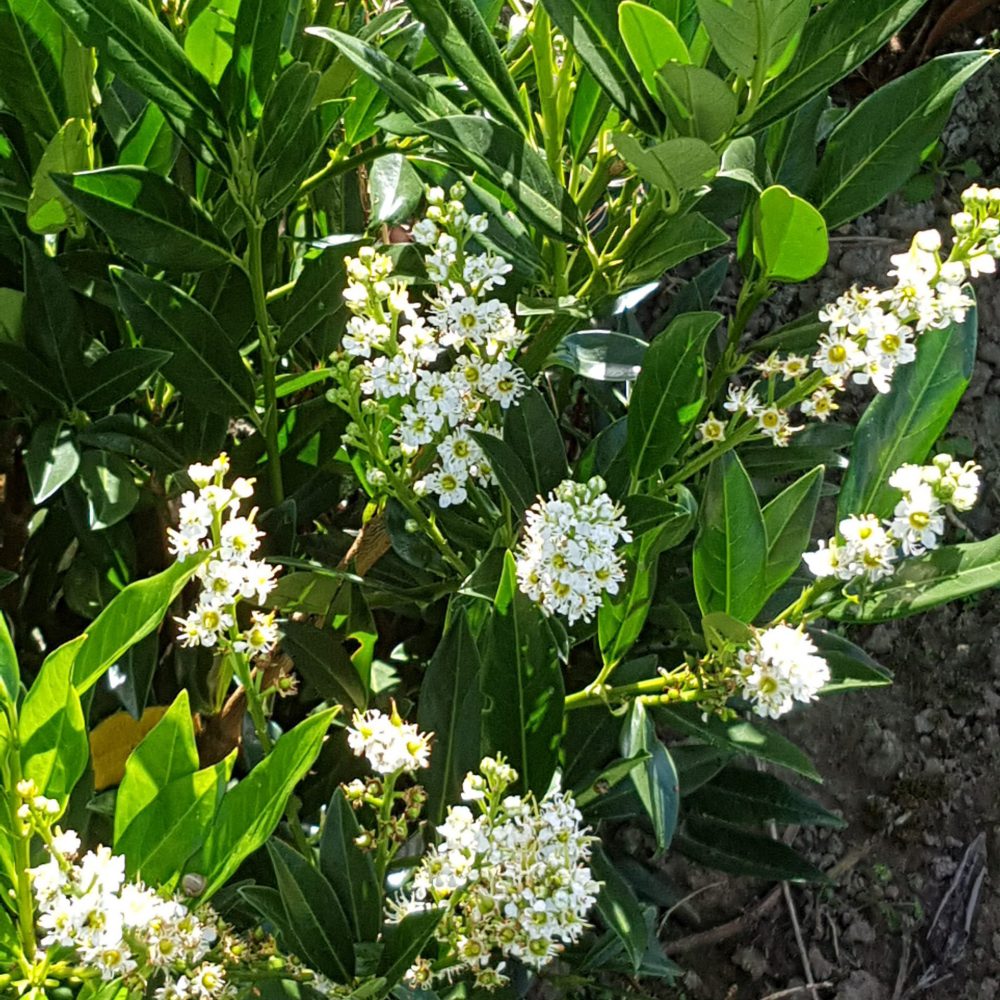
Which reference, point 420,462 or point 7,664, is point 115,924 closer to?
point 7,664

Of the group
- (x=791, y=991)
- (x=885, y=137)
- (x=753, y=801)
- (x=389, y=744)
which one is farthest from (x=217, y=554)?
(x=791, y=991)

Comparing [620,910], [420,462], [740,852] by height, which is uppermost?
[420,462]

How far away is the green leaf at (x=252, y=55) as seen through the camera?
84cm

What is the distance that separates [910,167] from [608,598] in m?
0.43

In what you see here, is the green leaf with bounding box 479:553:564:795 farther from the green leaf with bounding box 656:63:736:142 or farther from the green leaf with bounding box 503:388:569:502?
the green leaf with bounding box 656:63:736:142

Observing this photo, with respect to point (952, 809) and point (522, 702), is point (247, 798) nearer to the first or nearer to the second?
point (522, 702)

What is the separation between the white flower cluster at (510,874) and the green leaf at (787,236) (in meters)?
0.42

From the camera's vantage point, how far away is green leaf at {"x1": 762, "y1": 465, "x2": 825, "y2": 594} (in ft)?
3.06

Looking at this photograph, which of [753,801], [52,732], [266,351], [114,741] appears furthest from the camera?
[753,801]

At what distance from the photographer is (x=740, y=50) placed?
0.73m

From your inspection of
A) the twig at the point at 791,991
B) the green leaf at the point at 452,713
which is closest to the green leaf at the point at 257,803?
the green leaf at the point at 452,713

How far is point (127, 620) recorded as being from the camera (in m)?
0.78

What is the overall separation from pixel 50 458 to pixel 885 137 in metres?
0.76

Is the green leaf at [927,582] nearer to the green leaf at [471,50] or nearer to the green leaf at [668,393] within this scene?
the green leaf at [668,393]
